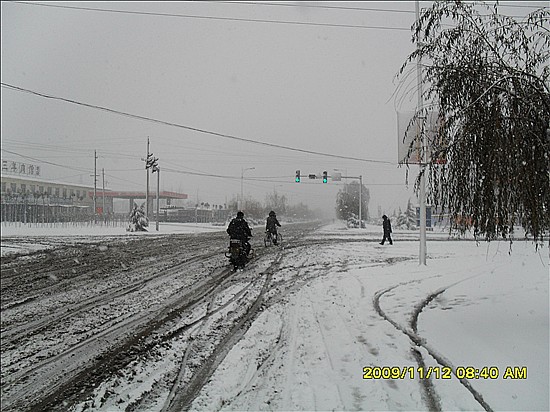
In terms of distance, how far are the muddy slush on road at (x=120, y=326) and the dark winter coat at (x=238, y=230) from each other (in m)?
1.10

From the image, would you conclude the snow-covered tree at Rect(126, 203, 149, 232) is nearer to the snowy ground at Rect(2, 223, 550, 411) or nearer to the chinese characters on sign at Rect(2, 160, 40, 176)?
the chinese characters on sign at Rect(2, 160, 40, 176)

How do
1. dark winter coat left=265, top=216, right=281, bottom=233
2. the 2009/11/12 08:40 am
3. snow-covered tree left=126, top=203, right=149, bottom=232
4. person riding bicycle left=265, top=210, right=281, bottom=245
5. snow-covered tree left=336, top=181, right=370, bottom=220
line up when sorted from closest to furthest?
the 2009/11/12 08:40 am, person riding bicycle left=265, top=210, right=281, bottom=245, dark winter coat left=265, top=216, right=281, bottom=233, snow-covered tree left=126, top=203, right=149, bottom=232, snow-covered tree left=336, top=181, right=370, bottom=220

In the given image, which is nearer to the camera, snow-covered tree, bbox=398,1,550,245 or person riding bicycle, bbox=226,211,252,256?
snow-covered tree, bbox=398,1,550,245

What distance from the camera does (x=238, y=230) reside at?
13570mm

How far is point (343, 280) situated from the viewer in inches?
457

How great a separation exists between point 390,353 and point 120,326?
430 cm

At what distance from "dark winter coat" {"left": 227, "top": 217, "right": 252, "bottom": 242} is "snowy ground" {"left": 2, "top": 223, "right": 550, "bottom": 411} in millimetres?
3801

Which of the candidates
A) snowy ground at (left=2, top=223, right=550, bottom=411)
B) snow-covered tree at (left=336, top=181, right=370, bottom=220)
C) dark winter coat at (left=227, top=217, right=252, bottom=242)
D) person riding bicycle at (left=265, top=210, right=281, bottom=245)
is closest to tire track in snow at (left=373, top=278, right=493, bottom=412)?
snowy ground at (left=2, top=223, right=550, bottom=411)

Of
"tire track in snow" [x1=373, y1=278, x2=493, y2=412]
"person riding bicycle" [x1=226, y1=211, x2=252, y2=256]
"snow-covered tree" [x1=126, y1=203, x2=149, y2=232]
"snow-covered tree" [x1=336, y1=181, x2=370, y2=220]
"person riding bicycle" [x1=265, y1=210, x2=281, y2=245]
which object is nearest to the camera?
"tire track in snow" [x1=373, y1=278, x2=493, y2=412]

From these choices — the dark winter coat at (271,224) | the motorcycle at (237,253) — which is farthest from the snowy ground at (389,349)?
the dark winter coat at (271,224)

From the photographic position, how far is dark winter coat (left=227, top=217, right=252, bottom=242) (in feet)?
44.4

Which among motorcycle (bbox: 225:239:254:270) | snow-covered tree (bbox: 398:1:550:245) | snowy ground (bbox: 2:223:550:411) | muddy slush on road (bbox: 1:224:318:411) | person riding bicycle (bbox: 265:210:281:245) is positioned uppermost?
snow-covered tree (bbox: 398:1:550:245)

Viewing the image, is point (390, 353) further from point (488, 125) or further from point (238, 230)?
point (238, 230)

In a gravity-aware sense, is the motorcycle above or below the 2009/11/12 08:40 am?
above
